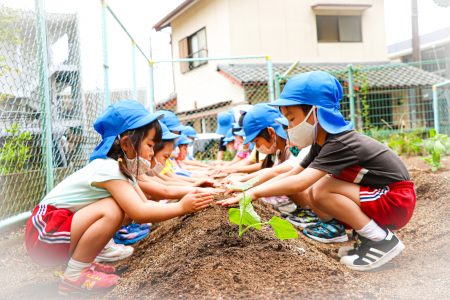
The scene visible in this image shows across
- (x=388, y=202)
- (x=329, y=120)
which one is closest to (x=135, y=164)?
(x=329, y=120)

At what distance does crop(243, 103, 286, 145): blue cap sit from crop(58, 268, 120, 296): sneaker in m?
1.56

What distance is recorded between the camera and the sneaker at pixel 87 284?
6.57 ft

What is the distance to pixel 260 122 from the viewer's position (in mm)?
3193

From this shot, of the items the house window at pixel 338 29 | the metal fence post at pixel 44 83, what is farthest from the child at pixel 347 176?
the house window at pixel 338 29

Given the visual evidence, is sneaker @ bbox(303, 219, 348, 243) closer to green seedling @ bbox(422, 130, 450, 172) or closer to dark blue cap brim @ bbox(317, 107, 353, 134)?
dark blue cap brim @ bbox(317, 107, 353, 134)

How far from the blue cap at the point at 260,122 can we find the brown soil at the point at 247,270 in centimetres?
73

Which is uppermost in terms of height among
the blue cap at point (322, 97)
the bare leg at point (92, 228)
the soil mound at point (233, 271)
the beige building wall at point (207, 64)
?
the beige building wall at point (207, 64)

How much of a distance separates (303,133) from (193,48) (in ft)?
39.5

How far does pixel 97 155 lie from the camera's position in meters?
2.17

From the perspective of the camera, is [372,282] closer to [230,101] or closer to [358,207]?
[358,207]

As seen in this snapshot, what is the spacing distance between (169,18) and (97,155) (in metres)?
12.6

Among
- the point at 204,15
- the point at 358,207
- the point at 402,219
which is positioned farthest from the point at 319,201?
the point at 204,15

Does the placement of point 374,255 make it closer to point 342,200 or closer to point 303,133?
point 342,200

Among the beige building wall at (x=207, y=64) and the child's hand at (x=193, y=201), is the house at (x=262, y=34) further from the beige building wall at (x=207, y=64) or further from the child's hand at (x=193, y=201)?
the child's hand at (x=193, y=201)
